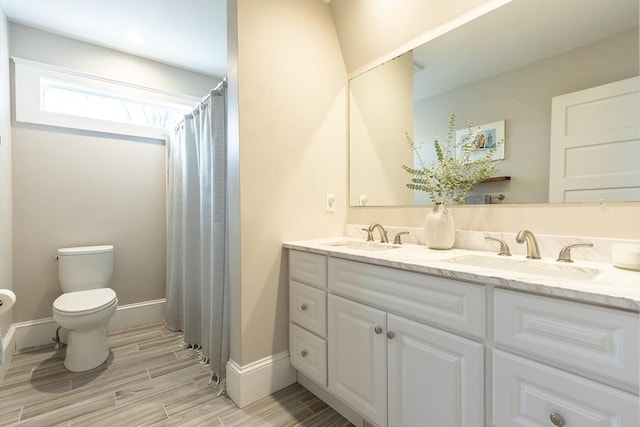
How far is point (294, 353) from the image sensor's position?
1719 millimetres

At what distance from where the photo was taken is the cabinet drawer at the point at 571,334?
693 mm

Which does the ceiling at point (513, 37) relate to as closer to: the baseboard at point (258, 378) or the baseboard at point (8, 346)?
the baseboard at point (258, 378)

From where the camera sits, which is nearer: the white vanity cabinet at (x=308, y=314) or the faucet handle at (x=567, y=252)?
the faucet handle at (x=567, y=252)

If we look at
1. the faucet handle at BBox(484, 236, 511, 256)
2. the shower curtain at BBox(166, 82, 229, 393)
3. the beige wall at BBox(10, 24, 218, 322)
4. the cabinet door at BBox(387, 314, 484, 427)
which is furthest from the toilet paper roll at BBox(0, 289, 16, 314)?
the faucet handle at BBox(484, 236, 511, 256)

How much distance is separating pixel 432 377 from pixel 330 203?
1.19m

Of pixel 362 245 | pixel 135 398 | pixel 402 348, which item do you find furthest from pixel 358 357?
pixel 135 398

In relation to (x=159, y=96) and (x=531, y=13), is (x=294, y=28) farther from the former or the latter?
(x=159, y=96)

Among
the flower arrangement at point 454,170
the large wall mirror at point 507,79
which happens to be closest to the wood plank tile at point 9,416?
the large wall mirror at point 507,79

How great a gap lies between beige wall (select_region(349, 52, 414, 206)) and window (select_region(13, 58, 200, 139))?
189 cm

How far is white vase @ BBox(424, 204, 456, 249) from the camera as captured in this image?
1.48 meters

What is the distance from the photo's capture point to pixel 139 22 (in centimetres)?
222

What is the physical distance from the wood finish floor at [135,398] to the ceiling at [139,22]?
2.47 meters

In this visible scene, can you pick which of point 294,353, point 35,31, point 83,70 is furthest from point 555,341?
point 35,31

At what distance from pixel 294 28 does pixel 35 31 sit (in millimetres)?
2118
